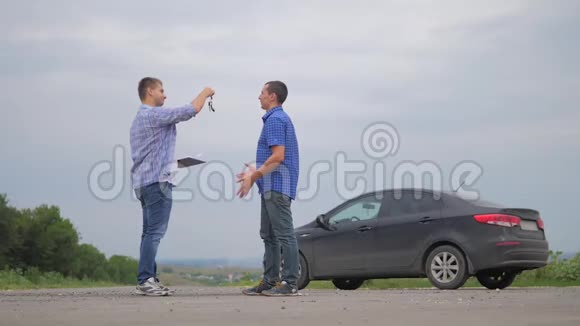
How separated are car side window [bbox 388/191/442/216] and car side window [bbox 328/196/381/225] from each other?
260mm

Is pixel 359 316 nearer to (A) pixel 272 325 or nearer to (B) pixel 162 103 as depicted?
(A) pixel 272 325

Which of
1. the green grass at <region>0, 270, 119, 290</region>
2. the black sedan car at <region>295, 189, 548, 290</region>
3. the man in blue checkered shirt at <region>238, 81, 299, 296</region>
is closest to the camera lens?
the man in blue checkered shirt at <region>238, 81, 299, 296</region>

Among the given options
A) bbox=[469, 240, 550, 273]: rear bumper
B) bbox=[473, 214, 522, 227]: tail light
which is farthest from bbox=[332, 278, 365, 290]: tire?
bbox=[473, 214, 522, 227]: tail light

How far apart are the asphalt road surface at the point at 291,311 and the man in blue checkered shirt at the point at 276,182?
569 millimetres

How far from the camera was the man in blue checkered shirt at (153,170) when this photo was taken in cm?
1054

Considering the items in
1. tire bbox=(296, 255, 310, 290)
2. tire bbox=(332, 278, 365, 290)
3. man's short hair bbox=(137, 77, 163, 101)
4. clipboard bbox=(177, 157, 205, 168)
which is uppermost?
man's short hair bbox=(137, 77, 163, 101)

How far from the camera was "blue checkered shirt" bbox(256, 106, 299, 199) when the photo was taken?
10500mm

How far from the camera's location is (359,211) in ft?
49.2

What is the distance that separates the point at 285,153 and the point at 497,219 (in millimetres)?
4458

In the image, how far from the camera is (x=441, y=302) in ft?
31.4

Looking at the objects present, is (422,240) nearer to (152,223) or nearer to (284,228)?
(284,228)

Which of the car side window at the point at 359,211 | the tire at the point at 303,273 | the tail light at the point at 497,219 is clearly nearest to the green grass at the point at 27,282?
the tire at the point at 303,273

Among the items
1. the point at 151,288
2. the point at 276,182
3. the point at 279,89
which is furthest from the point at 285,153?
the point at 151,288

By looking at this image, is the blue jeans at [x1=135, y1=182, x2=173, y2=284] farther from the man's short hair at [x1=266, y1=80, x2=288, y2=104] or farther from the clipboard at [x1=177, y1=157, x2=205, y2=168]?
the man's short hair at [x1=266, y1=80, x2=288, y2=104]
